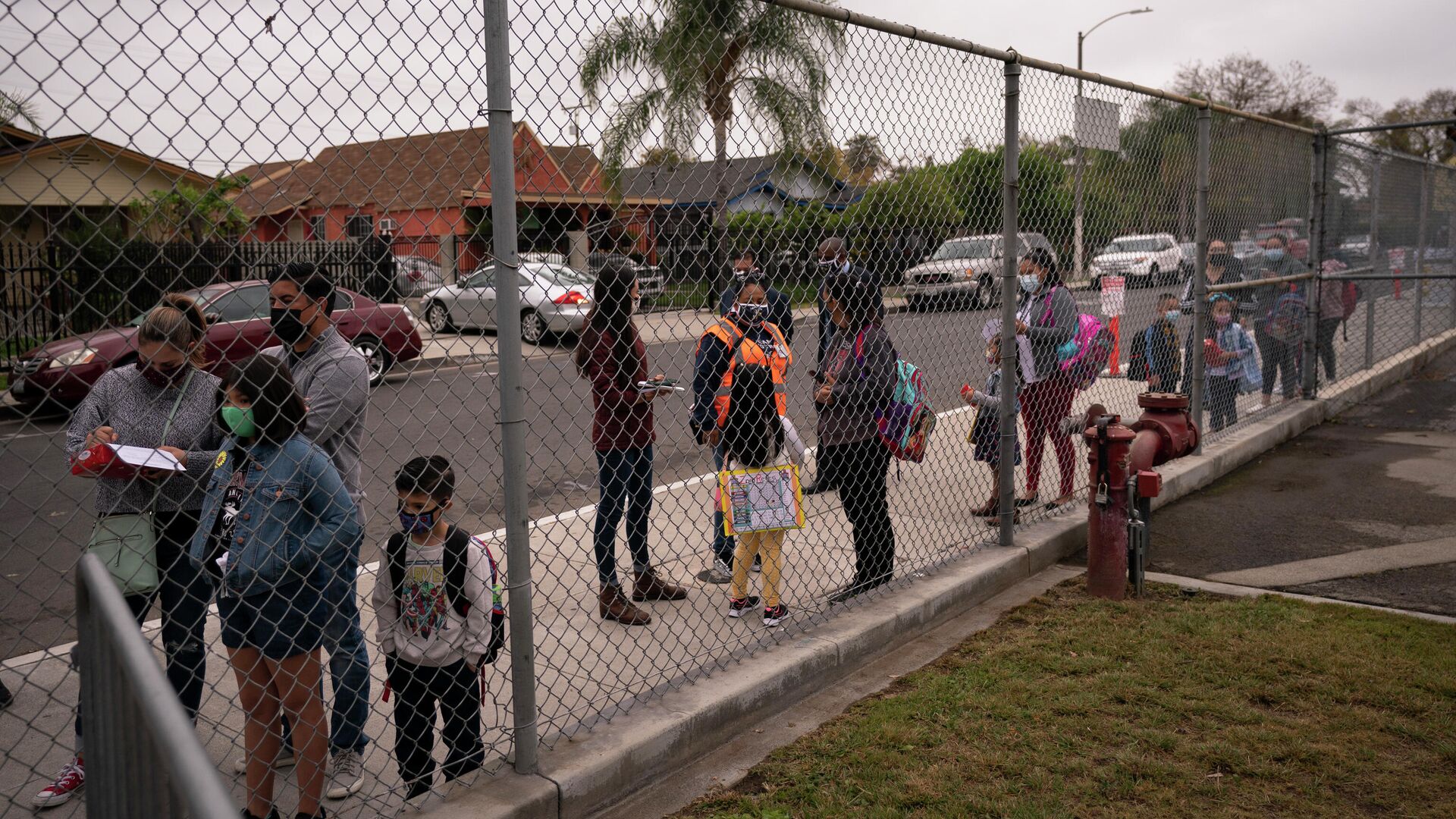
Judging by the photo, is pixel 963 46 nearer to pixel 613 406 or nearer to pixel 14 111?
pixel 613 406

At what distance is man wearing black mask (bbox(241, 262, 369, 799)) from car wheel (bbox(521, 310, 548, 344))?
58cm

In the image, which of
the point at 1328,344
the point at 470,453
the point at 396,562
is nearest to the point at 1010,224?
the point at 396,562

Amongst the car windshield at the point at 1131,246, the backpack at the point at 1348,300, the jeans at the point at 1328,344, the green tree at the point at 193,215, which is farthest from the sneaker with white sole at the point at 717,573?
the backpack at the point at 1348,300

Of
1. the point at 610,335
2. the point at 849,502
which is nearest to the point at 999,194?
the point at 849,502

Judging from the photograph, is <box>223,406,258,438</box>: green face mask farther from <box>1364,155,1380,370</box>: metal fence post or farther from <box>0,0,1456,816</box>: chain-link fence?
<box>1364,155,1380,370</box>: metal fence post

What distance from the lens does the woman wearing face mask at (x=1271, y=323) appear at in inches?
367

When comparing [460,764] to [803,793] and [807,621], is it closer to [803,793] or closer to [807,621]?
[803,793]

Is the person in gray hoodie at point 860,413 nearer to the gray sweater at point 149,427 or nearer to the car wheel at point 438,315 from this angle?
the car wheel at point 438,315

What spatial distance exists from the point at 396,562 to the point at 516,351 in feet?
2.72

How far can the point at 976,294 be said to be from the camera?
19.4ft

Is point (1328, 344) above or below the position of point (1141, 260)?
below

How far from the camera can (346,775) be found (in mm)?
3629

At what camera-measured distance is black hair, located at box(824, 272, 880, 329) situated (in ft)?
17.2

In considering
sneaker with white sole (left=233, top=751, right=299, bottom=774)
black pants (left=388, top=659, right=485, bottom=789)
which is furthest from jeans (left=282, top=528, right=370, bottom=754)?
black pants (left=388, top=659, right=485, bottom=789)
